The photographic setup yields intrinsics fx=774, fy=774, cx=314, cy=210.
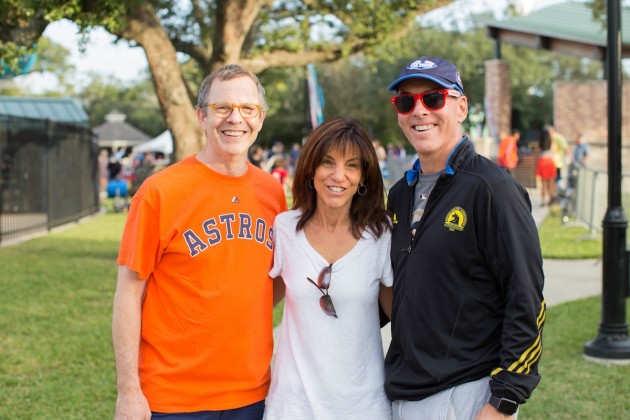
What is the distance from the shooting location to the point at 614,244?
6625mm

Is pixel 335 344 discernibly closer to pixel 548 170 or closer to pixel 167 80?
pixel 167 80

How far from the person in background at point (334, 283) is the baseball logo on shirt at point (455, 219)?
1.25ft

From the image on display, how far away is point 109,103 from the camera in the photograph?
3388 inches

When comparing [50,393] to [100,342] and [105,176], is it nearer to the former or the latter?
[100,342]

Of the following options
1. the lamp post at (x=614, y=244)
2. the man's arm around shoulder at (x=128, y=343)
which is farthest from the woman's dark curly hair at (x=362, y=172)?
the lamp post at (x=614, y=244)

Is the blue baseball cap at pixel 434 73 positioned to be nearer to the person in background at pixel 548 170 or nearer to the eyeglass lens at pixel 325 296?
the eyeglass lens at pixel 325 296

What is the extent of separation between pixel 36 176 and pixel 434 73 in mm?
17963

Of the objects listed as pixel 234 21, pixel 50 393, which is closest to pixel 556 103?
pixel 234 21

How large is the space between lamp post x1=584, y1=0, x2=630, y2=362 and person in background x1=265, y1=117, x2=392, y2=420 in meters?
4.11

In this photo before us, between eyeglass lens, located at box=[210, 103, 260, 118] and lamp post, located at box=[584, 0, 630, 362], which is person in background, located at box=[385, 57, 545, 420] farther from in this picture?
lamp post, located at box=[584, 0, 630, 362]

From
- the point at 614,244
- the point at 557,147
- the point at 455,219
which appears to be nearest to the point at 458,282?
the point at 455,219

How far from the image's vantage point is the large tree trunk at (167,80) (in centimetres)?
1031

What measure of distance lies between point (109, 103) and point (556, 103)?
62.8 m

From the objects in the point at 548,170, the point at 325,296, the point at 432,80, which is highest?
the point at 432,80
